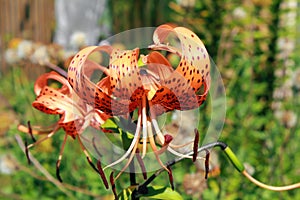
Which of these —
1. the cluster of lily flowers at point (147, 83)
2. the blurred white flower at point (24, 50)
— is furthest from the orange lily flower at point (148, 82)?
the blurred white flower at point (24, 50)

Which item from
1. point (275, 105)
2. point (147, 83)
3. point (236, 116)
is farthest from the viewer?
point (275, 105)

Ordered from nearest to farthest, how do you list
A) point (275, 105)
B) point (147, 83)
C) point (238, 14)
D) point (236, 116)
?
1. point (147, 83)
2. point (236, 116)
3. point (238, 14)
4. point (275, 105)

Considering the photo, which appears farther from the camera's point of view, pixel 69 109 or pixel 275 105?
pixel 275 105

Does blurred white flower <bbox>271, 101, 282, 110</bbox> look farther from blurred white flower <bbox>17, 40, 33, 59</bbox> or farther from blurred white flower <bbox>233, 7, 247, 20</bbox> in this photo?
blurred white flower <bbox>17, 40, 33, 59</bbox>

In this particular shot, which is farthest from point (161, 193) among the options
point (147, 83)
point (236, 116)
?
point (236, 116)

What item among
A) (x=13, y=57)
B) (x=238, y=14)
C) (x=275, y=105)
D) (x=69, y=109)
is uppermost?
(x=69, y=109)

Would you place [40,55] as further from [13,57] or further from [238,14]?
[238,14]

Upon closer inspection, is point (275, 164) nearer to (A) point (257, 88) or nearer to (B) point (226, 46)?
(A) point (257, 88)

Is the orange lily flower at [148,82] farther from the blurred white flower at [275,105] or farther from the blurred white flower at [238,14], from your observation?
the blurred white flower at [275,105]

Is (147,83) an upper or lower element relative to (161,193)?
upper
